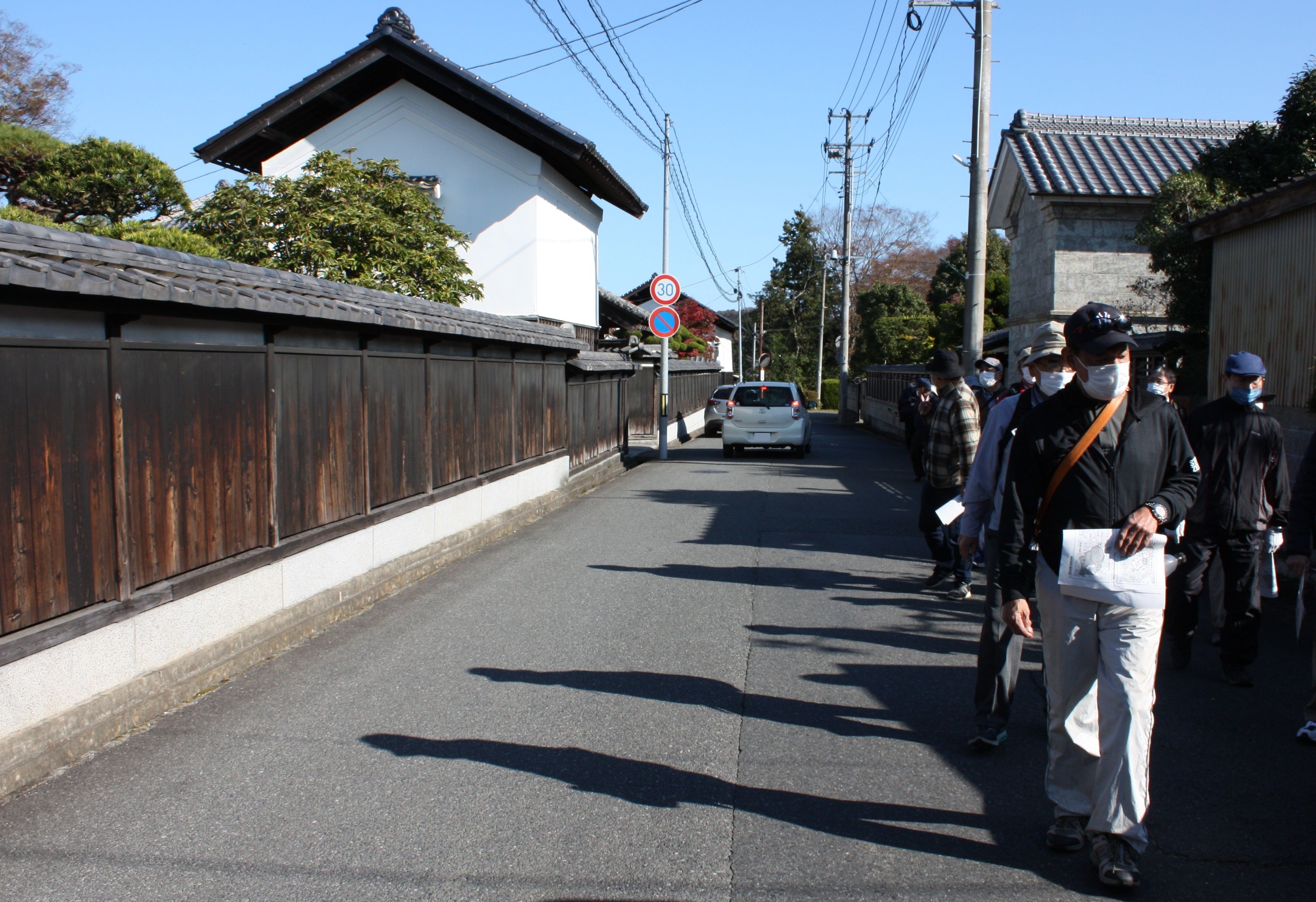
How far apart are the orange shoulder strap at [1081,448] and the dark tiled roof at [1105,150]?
17030 mm

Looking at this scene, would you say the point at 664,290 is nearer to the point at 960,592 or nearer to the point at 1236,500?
the point at 960,592

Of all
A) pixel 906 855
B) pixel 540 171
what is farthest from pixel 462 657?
pixel 540 171

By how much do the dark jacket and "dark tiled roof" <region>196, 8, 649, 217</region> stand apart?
15.2 metres

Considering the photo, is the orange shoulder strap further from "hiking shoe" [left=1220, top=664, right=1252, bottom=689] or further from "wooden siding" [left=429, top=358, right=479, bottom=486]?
"wooden siding" [left=429, top=358, right=479, bottom=486]

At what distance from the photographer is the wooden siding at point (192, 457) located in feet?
16.9

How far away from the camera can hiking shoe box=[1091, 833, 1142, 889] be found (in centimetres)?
335

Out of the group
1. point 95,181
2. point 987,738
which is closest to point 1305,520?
point 987,738

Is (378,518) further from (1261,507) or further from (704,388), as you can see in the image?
(704,388)

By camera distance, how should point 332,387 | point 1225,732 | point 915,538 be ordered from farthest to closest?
point 915,538
point 332,387
point 1225,732

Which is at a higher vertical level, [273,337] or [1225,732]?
[273,337]

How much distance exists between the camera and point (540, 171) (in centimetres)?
1948

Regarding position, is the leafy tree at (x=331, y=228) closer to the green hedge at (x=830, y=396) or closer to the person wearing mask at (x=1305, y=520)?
the person wearing mask at (x=1305, y=520)

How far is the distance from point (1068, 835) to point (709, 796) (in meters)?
1.35

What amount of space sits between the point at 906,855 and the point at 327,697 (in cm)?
319
